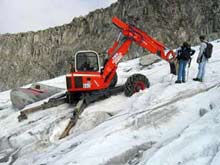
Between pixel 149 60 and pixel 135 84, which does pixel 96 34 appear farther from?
pixel 135 84

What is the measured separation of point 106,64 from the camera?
1441cm

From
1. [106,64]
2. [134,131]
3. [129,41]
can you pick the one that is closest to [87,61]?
[106,64]

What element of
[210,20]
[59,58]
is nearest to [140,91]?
[210,20]

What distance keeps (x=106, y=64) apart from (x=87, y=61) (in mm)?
624

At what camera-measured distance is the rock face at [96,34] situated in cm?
4753

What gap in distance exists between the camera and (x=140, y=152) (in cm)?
845

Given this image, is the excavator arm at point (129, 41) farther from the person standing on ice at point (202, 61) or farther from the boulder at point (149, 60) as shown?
the boulder at point (149, 60)

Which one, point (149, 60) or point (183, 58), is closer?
point (183, 58)

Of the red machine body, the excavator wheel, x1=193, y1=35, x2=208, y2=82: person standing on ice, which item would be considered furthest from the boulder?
x1=193, y1=35, x2=208, y2=82: person standing on ice

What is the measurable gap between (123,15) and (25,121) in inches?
1709

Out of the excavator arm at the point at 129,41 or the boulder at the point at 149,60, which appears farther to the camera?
the boulder at the point at 149,60

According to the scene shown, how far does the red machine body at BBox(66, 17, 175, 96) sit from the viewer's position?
14.1 metres

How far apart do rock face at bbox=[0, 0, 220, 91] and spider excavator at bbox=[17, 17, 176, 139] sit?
28.4 metres

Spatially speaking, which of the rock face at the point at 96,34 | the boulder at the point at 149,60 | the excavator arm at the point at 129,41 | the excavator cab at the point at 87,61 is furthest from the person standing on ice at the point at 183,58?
the rock face at the point at 96,34
